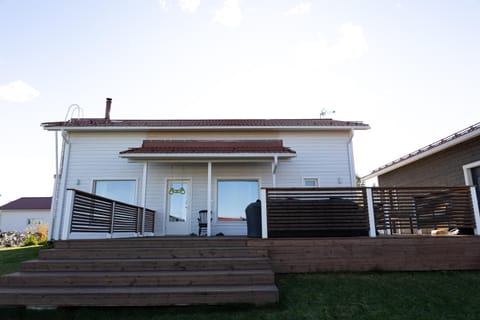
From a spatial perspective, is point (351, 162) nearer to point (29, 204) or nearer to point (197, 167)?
point (197, 167)

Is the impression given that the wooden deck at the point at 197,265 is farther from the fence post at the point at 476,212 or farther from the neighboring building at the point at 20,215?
the neighboring building at the point at 20,215

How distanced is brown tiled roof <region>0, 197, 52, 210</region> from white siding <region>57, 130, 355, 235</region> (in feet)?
81.0

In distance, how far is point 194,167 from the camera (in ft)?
28.6

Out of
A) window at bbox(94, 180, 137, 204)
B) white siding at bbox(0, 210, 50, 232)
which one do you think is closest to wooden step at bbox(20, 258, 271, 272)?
window at bbox(94, 180, 137, 204)

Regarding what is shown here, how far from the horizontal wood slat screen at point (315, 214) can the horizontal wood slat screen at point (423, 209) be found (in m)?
0.35

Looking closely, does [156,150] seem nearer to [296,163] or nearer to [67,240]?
[67,240]

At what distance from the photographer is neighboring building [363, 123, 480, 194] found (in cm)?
728

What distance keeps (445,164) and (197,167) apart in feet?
23.9

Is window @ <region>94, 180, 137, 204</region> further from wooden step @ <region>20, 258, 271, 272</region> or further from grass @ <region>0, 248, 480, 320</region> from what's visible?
grass @ <region>0, 248, 480, 320</region>

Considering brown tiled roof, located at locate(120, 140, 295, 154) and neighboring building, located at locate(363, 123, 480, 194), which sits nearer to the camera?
neighboring building, located at locate(363, 123, 480, 194)

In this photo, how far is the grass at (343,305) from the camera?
331 cm

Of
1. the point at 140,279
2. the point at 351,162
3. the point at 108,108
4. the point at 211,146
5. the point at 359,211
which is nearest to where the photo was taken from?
the point at 140,279

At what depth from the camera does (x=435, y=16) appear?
27.4ft

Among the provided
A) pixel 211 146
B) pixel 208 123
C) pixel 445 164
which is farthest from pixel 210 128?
pixel 445 164
